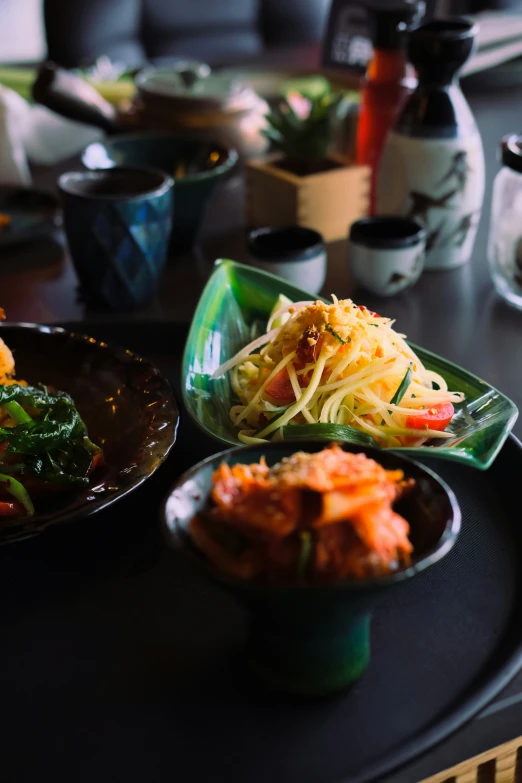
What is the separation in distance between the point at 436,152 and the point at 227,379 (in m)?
0.72

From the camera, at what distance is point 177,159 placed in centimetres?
199

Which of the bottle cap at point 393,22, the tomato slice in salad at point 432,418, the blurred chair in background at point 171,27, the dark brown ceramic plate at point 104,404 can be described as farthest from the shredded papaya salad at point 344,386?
the blurred chair in background at point 171,27

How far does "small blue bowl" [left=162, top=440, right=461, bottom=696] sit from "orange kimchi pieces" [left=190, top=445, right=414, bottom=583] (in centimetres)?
2

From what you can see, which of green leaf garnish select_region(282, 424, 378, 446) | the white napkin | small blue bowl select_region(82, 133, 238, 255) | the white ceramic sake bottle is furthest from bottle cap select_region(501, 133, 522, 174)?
the white napkin

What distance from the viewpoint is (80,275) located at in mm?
1609

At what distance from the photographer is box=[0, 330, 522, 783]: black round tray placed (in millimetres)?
730

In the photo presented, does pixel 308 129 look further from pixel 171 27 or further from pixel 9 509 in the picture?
pixel 171 27

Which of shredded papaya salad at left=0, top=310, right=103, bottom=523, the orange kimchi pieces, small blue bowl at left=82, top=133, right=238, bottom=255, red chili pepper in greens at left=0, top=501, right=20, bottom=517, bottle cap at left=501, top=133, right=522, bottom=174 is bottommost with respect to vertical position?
red chili pepper in greens at left=0, top=501, right=20, bottom=517

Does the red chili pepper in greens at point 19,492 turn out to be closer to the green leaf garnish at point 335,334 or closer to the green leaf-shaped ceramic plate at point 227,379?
the green leaf-shaped ceramic plate at point 227,379

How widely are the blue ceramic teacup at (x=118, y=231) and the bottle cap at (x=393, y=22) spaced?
623mm

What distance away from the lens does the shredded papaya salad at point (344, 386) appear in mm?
1104

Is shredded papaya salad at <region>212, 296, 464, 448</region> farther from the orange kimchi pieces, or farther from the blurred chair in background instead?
the blurred chair in background

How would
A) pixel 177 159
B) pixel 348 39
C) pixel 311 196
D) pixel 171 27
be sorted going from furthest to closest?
pixel 171 27
pixel 348 39
pixel 177 159
pixel 311 196

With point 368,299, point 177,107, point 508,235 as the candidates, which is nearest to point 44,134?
point 177,107
